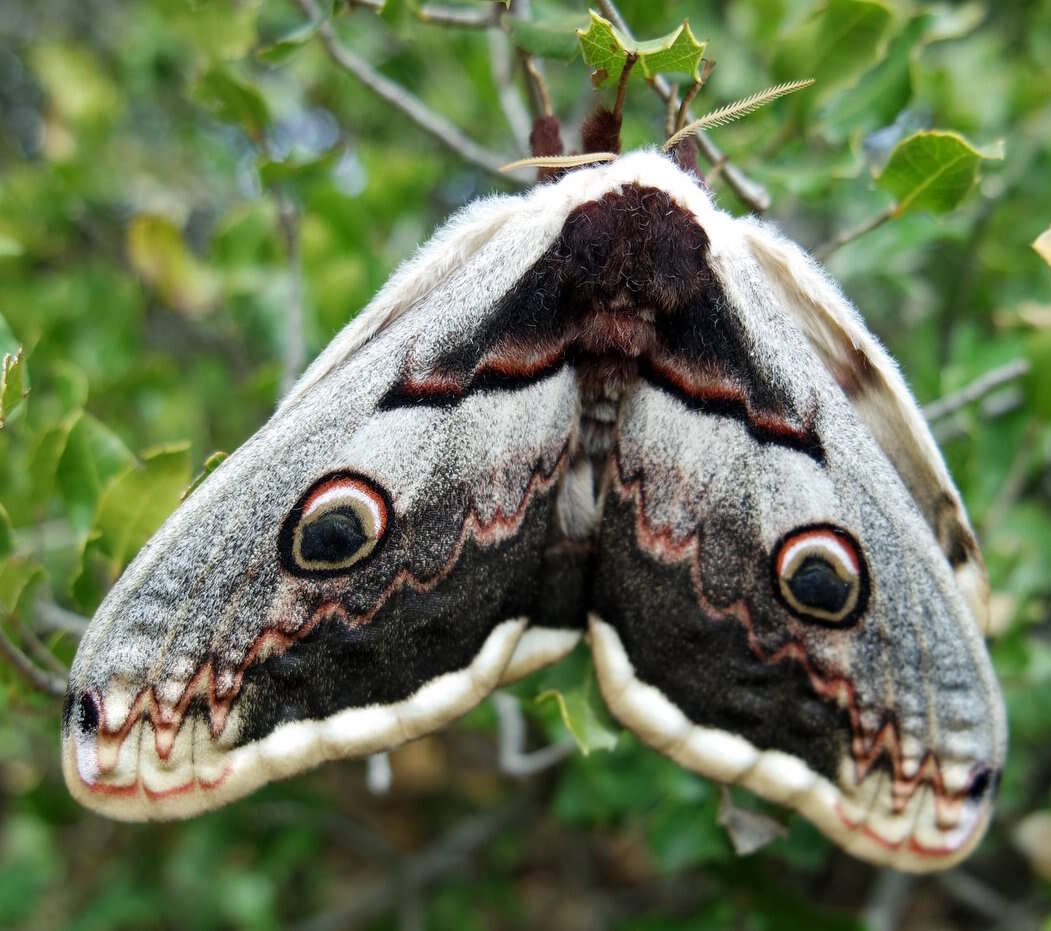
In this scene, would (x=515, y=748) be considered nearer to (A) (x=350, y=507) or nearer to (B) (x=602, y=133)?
(A) (x=350, y=507)

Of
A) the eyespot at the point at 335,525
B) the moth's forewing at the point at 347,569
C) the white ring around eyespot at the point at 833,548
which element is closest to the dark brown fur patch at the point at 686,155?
the moth's forewing at the point at 347,569

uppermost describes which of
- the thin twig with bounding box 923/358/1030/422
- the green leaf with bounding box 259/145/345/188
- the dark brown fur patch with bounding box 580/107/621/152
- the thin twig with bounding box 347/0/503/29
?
the thin twig with bounding box 347/0/503/29

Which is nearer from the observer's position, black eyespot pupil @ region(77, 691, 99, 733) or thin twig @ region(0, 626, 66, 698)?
black eyespot pupil @ region(77, 691, 99, 733)

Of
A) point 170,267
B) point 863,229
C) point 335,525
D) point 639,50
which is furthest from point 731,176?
point 170,267

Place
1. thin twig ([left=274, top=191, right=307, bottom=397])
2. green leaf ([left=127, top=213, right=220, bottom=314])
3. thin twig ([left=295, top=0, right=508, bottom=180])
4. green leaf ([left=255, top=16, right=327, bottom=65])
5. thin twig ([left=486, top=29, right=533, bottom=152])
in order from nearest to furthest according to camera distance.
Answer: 1. green leaf ([left=255, top=16, right=327, bottom=65])
2. thin twig ([left=295, top=0, right=508, bottom=180])
3. thin twig ([left=274, top=191, right=307, bottom=397])
4. thin twig ([left=486, top=29, right=533, bottom=152])
5. green leaf ([left=127, top=213, right=220, bottom=314])

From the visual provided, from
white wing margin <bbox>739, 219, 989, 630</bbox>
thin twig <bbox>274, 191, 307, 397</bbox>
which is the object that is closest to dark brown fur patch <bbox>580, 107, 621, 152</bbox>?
white wing margin <bbox>739, 219, 989, 630</bbox>

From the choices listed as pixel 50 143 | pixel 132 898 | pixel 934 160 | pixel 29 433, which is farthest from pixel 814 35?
pixel 132 898

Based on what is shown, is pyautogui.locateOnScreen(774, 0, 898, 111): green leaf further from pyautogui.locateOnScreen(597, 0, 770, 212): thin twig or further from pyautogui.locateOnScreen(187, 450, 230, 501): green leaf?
Result: pyautogui.locateOnScreen(187, 450, 230, 501): green leaf

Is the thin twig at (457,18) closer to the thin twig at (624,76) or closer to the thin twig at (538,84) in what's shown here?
the thin twig at (538,84)
